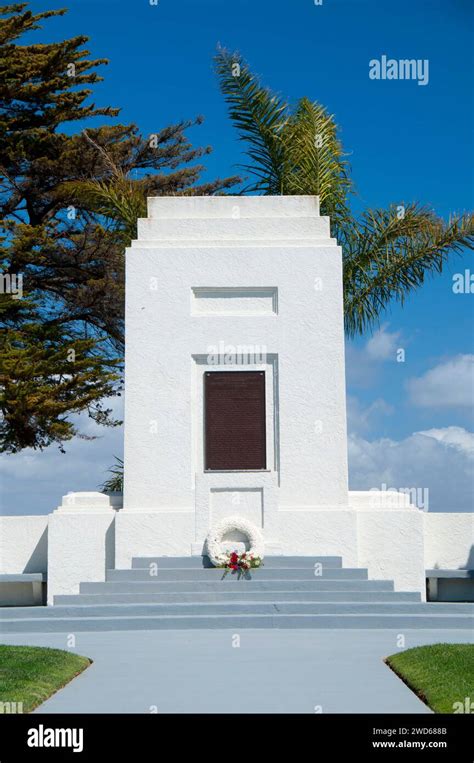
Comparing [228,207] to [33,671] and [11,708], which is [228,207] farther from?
[11,708]

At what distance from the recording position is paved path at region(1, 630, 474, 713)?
809 centimetres

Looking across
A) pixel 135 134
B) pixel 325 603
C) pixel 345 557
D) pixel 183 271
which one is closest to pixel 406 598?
pixel 325 603

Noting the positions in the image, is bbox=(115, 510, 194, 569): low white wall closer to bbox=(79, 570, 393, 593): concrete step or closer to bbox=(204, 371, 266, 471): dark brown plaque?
bbox=(204, 371, 266, 471): dark brown plaque

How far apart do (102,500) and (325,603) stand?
5.27 m

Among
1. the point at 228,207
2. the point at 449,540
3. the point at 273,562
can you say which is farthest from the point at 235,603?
the point at 228,207

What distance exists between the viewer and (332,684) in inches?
352

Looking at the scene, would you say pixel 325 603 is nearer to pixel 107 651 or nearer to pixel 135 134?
pixel 107 651

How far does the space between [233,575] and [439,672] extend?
605 centimetres

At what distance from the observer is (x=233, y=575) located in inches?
588

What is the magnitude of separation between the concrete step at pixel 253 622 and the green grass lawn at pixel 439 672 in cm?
232

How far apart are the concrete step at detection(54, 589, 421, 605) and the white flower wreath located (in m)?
1.03
